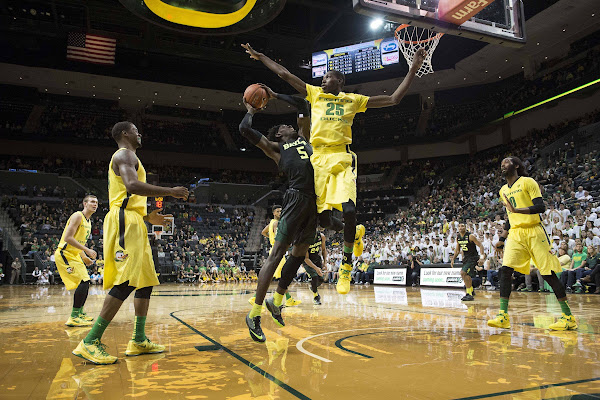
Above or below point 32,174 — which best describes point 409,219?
below

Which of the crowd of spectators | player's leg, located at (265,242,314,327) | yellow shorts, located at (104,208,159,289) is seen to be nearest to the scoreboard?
the crowd of spectators

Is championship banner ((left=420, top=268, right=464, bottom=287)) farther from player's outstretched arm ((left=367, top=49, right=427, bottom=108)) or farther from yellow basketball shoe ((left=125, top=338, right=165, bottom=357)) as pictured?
yellow basketball shoe ((left=125, top=338, right=165, bottom=357))

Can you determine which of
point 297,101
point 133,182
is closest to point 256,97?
point 297,101

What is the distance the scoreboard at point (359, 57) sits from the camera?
74.2 ft

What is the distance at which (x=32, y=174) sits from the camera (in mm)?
27156

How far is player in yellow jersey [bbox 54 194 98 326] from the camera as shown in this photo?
5.12 m

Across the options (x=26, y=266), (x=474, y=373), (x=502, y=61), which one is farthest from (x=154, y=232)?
(x=502, y=61)

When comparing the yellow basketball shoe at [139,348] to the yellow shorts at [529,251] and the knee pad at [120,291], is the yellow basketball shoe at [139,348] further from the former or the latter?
the yellow shorts at [529,251]

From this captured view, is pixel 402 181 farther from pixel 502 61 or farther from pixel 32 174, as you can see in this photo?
pixel 32 174

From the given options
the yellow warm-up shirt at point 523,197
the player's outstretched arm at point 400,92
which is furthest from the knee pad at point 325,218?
the yellow warm-up shirt at point 523,197

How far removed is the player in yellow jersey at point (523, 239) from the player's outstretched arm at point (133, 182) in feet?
11.9

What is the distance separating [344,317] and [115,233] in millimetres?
3403

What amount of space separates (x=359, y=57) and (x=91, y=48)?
13.5 metres

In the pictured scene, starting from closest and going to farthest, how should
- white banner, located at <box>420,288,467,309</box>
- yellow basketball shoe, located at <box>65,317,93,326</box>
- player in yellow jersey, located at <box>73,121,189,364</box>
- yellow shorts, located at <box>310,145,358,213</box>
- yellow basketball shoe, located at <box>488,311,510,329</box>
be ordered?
player in yellow jersey, located at <box>73,121,189,364</box>, yellow shorts, located at <box>310,145,358,213</box>, yellow basketball shoe, located at <box>488,311,510,329</box>, yellow basketball shoe, located at <box>65,317,93,326</box>, white banner, located at <box>420,288,467,309</box>
